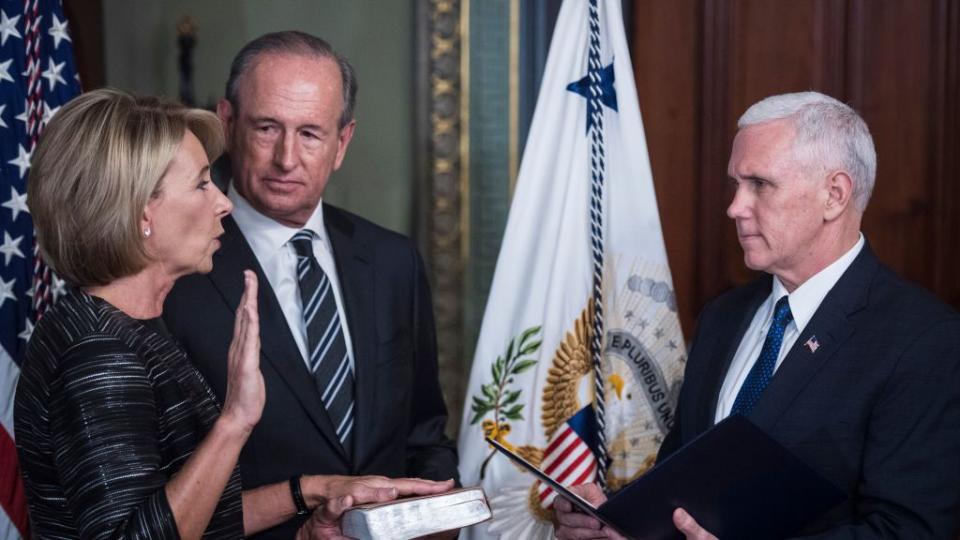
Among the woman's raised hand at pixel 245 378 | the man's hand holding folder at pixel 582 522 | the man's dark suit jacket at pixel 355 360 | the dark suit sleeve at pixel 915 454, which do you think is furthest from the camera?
the man's dark suit jacket at pixel 355 360

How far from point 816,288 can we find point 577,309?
94cm

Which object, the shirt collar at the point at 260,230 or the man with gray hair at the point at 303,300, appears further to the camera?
the shirt collar at the point at 260,230

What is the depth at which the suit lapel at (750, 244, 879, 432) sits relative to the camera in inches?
88.4

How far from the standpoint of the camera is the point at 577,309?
10.4 ft

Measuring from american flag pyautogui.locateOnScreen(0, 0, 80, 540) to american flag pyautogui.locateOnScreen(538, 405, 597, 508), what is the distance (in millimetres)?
1430

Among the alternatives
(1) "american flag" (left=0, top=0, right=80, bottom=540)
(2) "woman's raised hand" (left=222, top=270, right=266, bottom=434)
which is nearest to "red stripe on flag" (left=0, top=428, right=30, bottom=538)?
(1) "american flag" (left=0, top=0, right=80, bottom=540)

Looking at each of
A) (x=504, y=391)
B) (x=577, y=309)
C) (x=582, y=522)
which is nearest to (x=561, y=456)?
(x=504, y=391)

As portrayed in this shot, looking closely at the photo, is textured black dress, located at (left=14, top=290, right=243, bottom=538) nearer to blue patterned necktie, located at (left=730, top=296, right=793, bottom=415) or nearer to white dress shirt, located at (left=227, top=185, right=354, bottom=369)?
white dress shirt, located at (left=227, top=185, right=354, bottom=369)

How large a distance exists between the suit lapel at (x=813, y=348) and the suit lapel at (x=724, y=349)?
0.21 metres

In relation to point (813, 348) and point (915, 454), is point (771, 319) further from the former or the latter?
point (915, 454)

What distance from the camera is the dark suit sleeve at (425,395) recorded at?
2.78 m

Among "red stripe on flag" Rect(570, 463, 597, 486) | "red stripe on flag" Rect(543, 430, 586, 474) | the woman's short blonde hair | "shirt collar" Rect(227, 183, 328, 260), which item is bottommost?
"red stripe on flag" Rect(570, 463, 597, 486)

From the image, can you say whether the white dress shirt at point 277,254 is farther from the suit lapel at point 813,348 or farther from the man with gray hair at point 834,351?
the suit lapel at point 813,348

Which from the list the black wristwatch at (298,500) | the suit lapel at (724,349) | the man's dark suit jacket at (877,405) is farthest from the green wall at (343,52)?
the man's dark suit jacket at (877,405)
